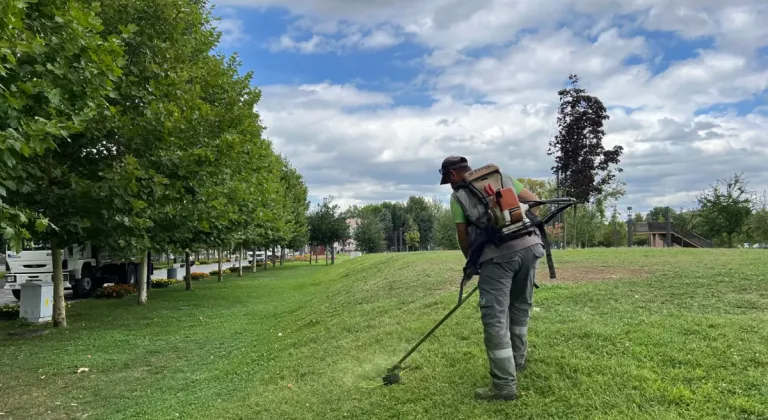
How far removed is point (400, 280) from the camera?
516 inches

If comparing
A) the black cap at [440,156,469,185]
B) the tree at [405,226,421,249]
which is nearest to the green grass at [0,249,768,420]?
the black cap at [440,156,469,185]

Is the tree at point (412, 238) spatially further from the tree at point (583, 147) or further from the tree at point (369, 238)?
the tree at point (583, 147)

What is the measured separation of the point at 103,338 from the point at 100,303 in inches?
276

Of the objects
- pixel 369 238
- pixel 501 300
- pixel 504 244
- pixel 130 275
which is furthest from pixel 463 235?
pixel 369 238

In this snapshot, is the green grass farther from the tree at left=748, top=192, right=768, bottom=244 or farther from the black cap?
the tree at left=748, top=192, right=768, bottom=244

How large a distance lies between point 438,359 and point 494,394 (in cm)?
129

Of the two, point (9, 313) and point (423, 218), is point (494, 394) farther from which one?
point (423, 218)

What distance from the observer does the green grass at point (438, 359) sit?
446cm

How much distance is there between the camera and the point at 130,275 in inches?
934

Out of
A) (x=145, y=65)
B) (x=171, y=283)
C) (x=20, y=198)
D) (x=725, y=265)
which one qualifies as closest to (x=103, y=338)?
(x=20, y=198)

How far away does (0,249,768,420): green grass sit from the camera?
446 centimetres

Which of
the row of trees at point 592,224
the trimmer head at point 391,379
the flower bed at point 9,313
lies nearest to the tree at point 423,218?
the row of trees at point 592,224

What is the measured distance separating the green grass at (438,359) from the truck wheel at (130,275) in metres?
12.3

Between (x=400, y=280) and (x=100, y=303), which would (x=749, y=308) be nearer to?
Answer: (x=400, y=280)
